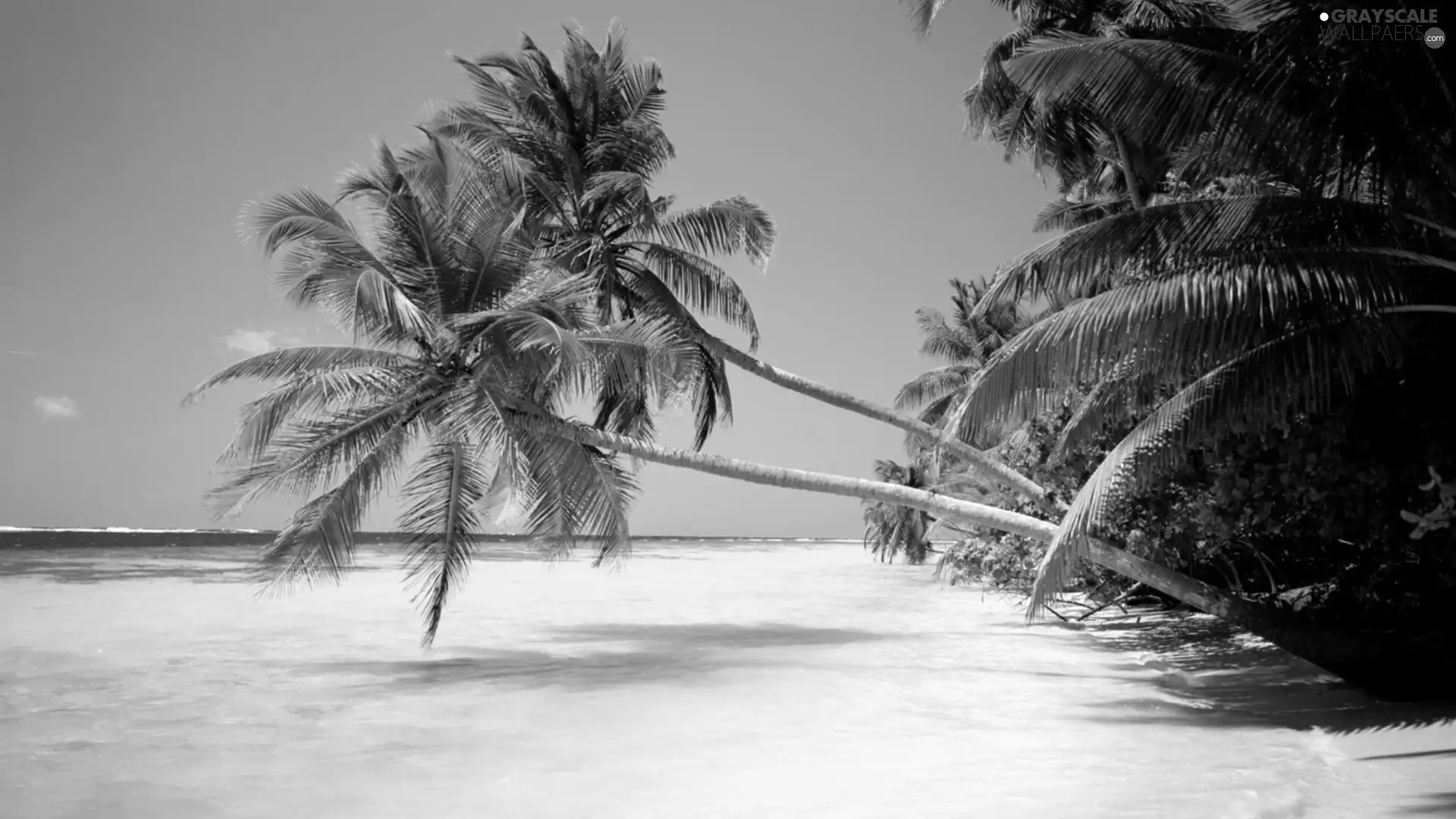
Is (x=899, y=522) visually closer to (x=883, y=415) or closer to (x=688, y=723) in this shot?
(x=883, y=415)

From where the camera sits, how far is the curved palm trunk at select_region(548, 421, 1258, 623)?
799cm

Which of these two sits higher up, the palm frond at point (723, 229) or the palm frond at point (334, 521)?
the palm frond at point (723, 229)

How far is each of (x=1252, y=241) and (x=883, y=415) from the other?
488 centimetres

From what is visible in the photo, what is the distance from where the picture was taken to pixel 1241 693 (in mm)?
7570

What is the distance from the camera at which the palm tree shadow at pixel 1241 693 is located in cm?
621

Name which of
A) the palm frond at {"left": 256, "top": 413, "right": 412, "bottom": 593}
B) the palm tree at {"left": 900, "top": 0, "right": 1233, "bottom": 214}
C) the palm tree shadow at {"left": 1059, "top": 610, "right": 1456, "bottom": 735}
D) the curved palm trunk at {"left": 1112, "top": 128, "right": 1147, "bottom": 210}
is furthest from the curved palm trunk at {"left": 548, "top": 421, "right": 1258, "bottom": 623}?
the palm tree at {"left": 900, "top": 0, "right": 1233, "bottom": 214}

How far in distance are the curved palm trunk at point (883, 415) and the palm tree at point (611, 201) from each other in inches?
2.0

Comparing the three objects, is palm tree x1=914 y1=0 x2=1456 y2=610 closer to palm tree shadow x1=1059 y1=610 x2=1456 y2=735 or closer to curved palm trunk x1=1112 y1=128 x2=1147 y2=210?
palm tree shadow x1=1059 y1=610 x2=1456 y2=735

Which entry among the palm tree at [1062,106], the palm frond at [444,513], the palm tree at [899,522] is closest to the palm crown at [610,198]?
the palm frond at [444,513]

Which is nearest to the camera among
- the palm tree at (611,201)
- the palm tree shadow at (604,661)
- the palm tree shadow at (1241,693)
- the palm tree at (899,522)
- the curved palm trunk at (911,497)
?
the palm tree shadow at (1241,693)

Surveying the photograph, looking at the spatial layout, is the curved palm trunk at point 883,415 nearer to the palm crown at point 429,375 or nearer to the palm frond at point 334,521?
the palm crown at point 429,375

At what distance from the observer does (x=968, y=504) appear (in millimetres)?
8711

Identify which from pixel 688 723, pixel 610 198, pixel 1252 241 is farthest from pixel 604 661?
pixel 1252 241

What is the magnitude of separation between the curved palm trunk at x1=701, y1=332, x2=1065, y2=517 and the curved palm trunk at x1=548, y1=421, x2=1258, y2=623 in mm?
703
